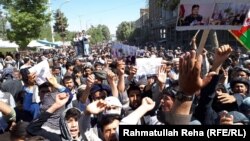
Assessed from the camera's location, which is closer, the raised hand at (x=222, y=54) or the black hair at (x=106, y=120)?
the raised hand at (x=222, y=54)

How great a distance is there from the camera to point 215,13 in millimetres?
3455

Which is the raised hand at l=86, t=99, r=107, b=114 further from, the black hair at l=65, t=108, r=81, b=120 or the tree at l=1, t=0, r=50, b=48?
the tree at l=1, t=0, r=50, b=48

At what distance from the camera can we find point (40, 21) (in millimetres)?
26859

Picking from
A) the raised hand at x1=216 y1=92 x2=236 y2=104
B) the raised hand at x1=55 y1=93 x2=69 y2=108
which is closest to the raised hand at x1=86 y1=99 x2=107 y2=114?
the raised hand at x1=55 y1=93 x2=69 y2=108

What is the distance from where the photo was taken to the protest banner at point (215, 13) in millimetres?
3369

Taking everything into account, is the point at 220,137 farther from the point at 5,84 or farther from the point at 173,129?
the point at 5,84

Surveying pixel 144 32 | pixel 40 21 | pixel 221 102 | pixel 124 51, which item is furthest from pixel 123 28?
pixel 221 102

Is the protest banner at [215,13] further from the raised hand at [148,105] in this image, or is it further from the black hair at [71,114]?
the black hair at [71,114]

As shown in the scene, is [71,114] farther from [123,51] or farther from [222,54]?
[123,51]

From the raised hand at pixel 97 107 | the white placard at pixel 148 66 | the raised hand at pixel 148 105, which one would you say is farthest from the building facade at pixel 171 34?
the raised hand at pixel 148 105

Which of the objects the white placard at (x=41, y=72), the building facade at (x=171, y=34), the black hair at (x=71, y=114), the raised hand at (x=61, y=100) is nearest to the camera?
the raised hand at (x=61, y=100)

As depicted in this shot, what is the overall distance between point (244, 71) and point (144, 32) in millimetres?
64601

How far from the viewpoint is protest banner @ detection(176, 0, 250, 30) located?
337 cm

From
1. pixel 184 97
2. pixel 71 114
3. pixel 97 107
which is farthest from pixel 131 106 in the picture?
pixel 184 97
